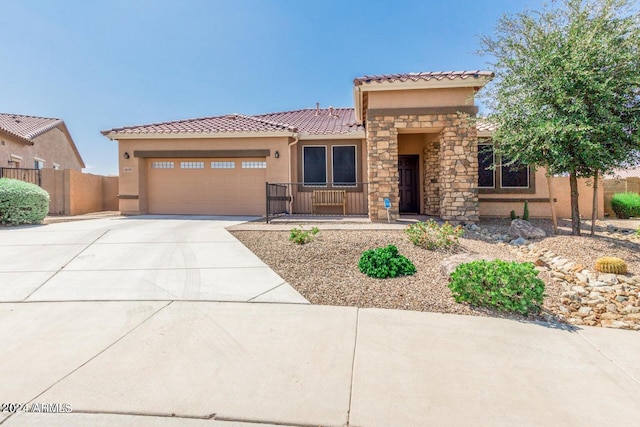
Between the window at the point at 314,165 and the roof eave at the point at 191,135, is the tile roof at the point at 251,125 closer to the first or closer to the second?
the roof eave at the point at 191,135

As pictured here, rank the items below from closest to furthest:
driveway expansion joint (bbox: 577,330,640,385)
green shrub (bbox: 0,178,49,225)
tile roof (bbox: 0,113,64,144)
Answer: driveway expansion joint (bbox: 577,330,640,385), green shrub (bbox: 0,178,49,225), tile roof (bbox: 0,113,64,144)

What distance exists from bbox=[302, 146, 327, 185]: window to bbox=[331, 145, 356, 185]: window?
39 centimetres

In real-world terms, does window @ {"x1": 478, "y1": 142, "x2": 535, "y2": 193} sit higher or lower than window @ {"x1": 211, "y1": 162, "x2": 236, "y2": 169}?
lower

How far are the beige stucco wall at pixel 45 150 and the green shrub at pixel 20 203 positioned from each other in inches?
291

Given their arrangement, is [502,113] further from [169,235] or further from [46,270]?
[46,270]

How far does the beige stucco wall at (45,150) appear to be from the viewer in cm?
1452

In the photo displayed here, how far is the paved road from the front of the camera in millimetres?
2021

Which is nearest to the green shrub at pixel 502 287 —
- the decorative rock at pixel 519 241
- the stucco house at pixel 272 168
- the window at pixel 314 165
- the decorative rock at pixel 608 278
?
the decorative rock at pixel 608 278

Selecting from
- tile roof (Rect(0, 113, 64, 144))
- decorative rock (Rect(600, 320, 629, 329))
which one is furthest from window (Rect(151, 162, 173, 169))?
decorative rock (Rect(600, 320, 629, 329))

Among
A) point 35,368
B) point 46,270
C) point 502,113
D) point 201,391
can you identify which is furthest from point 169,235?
point 502,113

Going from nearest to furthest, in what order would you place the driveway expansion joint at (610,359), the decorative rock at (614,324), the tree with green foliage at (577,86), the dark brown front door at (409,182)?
the driveway expansion joint at (610,359) < the decorative rock at (614,324) < the tree with green foliage at (577,86) < the dark brown front door at (409,182)

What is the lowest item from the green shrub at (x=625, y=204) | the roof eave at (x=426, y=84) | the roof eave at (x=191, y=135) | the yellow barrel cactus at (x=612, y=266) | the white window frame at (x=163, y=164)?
the yellow barrel cactus at (x=612, y=266)

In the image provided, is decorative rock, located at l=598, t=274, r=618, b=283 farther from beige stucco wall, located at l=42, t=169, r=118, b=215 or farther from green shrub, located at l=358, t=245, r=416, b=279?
beige stucco wall, located at l=42, t=169, r=118, b=215

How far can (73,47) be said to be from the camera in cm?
1069
